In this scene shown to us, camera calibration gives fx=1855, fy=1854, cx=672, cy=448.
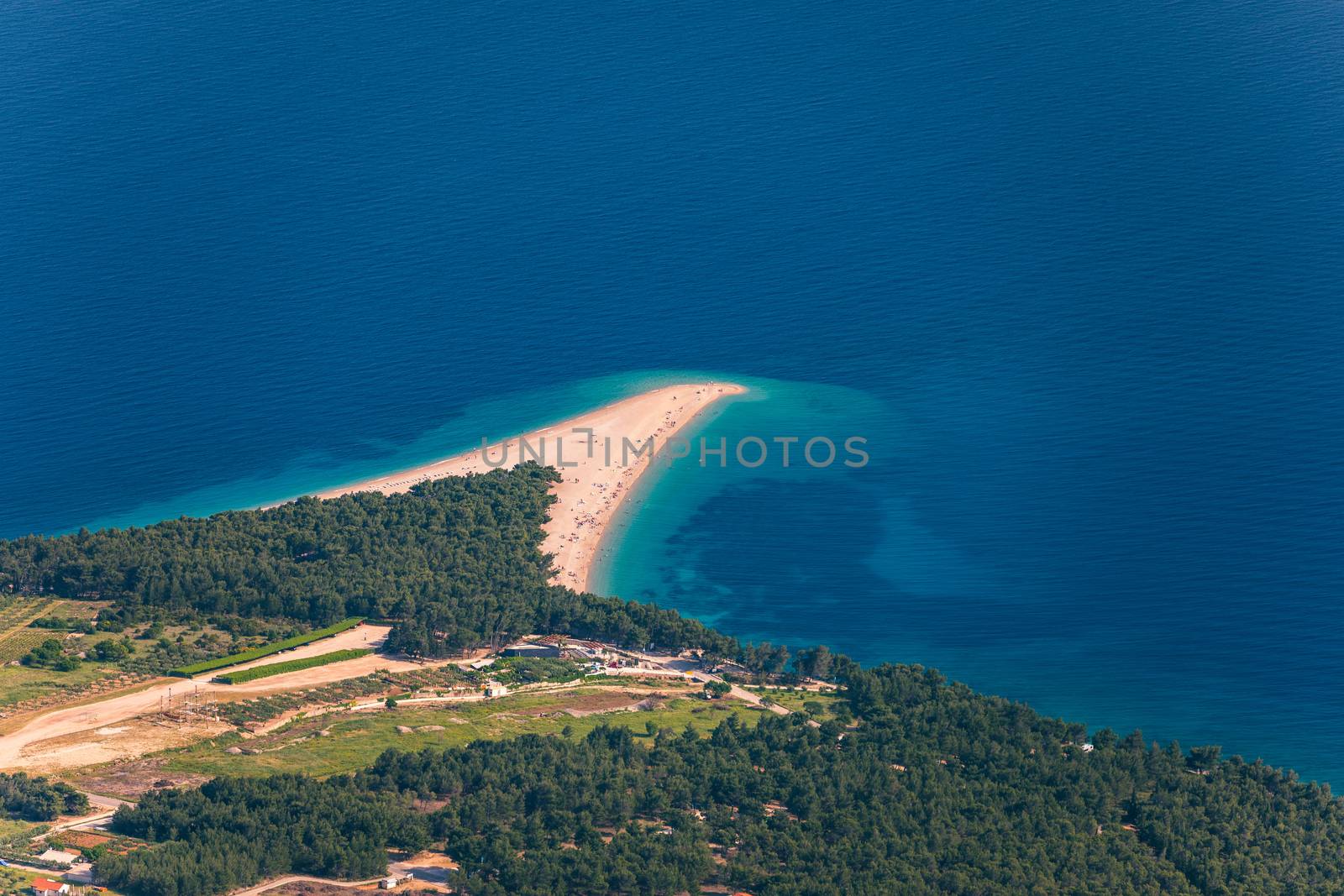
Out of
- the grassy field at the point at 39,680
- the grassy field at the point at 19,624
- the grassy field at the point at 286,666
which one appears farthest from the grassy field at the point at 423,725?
the grassy field at the point at 19,624

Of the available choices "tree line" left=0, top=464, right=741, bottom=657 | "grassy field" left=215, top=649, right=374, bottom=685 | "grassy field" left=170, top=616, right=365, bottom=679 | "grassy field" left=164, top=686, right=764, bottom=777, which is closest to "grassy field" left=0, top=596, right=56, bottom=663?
"tree line" left=0, top=464, right=741, bottom=657

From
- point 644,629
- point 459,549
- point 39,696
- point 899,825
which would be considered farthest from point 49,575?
point 899,825

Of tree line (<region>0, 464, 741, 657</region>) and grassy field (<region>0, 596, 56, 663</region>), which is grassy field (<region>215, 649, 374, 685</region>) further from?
grassy field (<region>0, 596, 56, 663</region>)

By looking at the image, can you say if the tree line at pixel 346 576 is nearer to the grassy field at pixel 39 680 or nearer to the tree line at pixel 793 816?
the grassy field at pixel 39 680

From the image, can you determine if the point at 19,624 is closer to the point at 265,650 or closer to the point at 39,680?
the point at 39,680

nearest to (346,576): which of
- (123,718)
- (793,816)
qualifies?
(123,718)

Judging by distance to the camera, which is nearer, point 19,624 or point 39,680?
point 39,680
